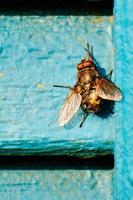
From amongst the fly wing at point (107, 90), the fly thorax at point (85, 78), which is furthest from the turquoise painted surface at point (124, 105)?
the fly thorax at point (85, 78)

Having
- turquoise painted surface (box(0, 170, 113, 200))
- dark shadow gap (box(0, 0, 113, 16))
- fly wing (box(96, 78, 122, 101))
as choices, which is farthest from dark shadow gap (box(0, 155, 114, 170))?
dark shadow gap (box(0, 0, 113, 16))

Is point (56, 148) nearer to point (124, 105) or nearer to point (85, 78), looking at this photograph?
point (124, 105)

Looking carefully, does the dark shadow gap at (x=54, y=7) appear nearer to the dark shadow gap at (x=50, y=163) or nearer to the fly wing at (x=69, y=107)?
the fly wing at (x=69, y=107)

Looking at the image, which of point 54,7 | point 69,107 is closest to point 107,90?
point 69,107

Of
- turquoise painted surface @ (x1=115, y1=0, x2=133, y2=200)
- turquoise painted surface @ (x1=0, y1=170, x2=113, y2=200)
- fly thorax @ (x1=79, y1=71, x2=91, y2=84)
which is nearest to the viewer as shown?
turquoise painted surface @ (x1=115, y1=0, x2=133, y2=200)

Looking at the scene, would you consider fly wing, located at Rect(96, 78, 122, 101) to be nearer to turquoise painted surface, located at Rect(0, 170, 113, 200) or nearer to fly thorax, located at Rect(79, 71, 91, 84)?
fly thorax, located at Rect(79, 71, 91, 84)

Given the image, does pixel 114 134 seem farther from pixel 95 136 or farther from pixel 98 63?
pixel 98 63
